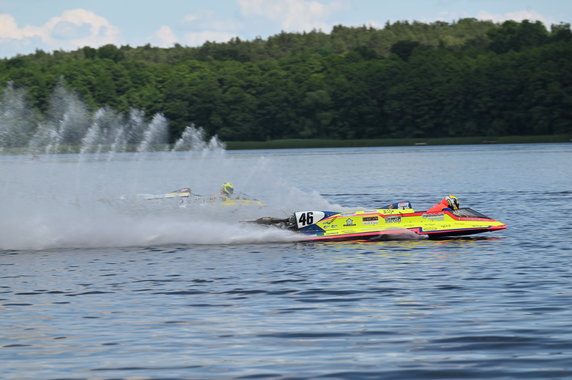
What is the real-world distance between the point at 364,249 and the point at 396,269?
4.44 metres

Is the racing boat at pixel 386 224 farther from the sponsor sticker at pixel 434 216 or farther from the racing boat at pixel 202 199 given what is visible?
the racing boat at pixel 202 199

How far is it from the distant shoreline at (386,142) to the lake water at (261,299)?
4807 inches

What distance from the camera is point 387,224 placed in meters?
30.9

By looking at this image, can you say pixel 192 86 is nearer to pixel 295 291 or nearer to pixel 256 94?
pixel 256 94

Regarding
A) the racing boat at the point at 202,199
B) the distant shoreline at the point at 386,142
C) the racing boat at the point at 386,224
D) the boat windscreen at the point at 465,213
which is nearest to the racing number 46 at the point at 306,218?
the racing boat at the point at 386,224

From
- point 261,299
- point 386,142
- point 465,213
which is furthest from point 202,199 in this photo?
point 386,142

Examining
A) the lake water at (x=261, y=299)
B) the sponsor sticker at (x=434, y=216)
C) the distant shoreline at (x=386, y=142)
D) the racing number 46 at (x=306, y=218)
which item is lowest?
the distant shoreline at (x=386, y=142)

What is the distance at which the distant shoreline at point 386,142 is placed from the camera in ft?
Result: 517

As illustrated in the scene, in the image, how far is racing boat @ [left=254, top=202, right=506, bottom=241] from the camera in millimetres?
30875

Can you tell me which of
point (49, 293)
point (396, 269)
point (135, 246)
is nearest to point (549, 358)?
point (396, 269)

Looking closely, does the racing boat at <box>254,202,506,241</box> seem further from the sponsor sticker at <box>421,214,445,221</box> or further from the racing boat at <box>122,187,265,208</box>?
the racing boat at <box>122,187,265,208</box>

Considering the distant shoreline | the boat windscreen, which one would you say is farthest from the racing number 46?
the distant shoreline

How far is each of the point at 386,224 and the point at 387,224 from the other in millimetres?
33

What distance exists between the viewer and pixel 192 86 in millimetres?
170625
